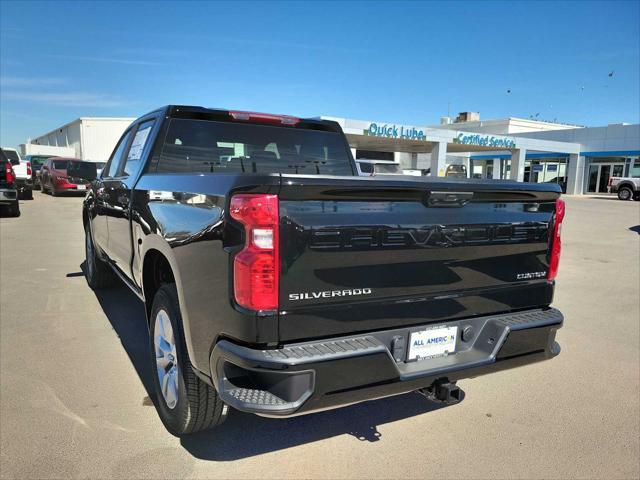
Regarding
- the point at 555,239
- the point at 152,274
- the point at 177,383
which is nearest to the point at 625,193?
the point at 555,239

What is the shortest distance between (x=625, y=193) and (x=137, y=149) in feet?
108

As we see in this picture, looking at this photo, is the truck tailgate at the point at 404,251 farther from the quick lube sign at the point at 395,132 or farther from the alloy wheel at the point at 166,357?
the quick lube sign at the point at 395,132

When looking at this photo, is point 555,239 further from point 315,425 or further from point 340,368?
point 315,425

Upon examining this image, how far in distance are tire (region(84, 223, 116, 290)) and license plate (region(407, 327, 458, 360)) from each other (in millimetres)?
4390

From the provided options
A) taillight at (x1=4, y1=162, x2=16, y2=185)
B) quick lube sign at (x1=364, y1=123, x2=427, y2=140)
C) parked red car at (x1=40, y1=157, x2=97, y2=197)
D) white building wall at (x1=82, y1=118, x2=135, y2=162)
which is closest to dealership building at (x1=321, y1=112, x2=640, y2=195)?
quick lube sign at (x1=364, y1=123, x2=427, y2=140)

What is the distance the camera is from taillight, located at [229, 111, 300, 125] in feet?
12.6

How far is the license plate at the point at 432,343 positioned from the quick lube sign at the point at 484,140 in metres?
30.7

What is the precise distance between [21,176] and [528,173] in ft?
127

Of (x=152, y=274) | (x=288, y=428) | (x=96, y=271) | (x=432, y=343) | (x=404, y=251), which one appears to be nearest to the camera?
(x=404, y=251)

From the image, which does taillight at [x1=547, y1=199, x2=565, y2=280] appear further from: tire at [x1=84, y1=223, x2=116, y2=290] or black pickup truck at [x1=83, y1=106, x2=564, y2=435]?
tire at [x1=84, y1=223, x2=116, y2=290]

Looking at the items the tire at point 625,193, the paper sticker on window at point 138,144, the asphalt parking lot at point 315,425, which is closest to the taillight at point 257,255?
the asphalt parking lot at point 315,425

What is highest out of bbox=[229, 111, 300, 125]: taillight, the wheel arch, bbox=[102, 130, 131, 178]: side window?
bbox=[229, 111, 300, 125]: taillight

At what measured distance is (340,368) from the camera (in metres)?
2.06

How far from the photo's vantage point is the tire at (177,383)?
252cm
